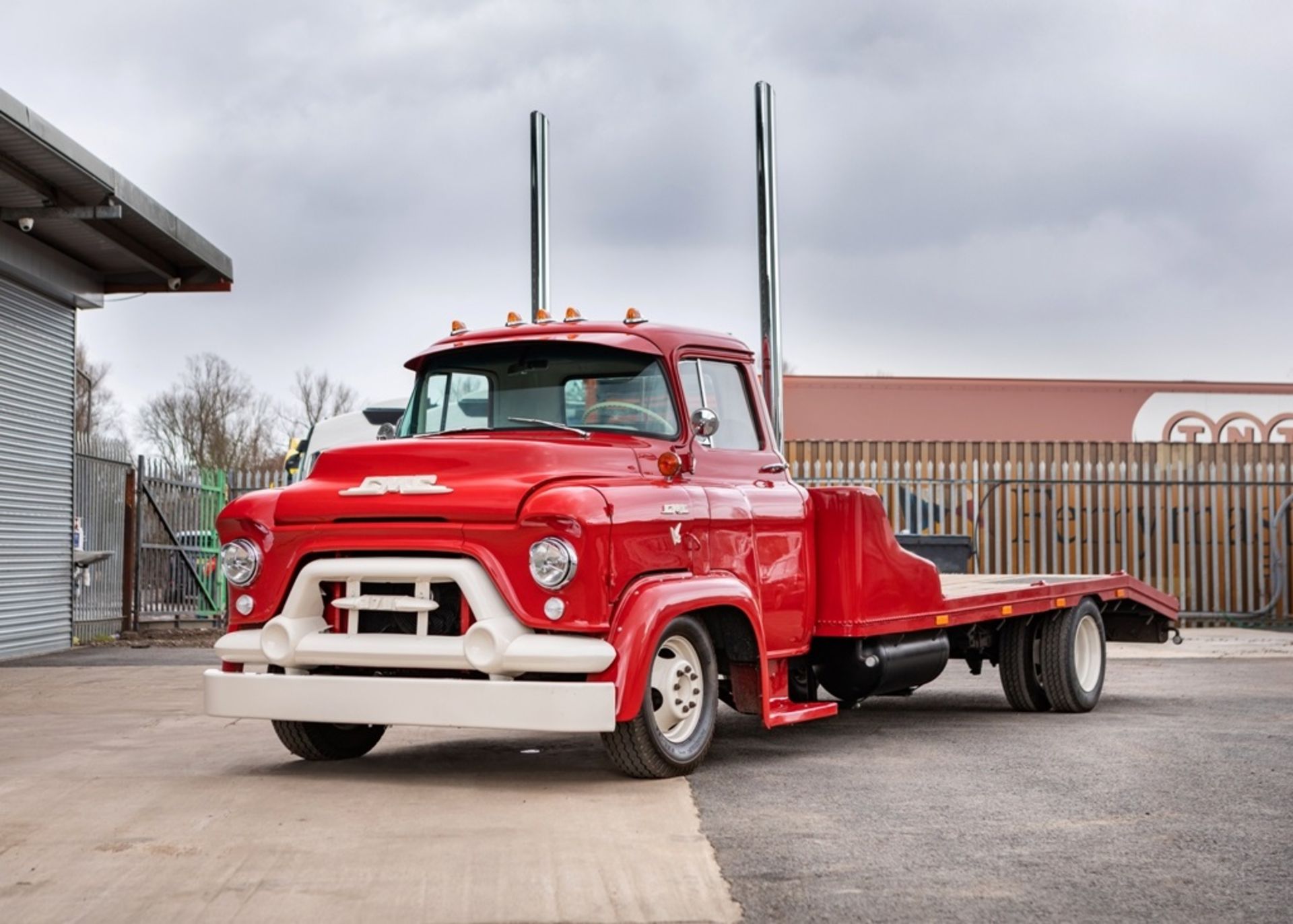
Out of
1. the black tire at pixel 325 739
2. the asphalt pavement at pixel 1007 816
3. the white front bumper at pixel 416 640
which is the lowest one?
the asphalt pavement at pixel 1007 816

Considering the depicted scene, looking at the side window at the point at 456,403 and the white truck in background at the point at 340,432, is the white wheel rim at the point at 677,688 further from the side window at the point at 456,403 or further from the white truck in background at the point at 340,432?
the white truck in background at the point at 340,432

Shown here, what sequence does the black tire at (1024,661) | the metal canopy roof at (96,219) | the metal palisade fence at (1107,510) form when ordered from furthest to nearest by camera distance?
the metal palisade fence at (1107,510)
the metal canopy roof at (96,219)
the black tire at (1024,661)

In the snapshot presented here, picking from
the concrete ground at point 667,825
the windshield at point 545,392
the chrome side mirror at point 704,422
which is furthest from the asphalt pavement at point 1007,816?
the windshield at point 545,392

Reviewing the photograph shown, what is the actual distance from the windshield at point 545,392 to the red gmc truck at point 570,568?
0.01 metres

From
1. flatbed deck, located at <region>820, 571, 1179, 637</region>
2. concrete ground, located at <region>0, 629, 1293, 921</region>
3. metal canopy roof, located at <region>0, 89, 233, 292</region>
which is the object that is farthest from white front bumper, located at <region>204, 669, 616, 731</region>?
metal canopy roof, located at <region>0, 89, 233, 292</region>

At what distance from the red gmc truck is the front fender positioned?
13mm

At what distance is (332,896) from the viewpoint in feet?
18.1

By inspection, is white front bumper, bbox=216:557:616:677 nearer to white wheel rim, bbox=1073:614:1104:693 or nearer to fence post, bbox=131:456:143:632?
white wheel rim, bbox=1073:614:1104:693

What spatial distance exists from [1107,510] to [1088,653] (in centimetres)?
1337

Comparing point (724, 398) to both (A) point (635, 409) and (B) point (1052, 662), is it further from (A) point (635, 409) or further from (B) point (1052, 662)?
(B) point (1052, 662)

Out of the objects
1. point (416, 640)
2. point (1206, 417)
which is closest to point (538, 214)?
point (416, 640)

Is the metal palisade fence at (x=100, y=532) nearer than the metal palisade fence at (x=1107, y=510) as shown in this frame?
Yes

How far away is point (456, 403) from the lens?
9203 millimetres

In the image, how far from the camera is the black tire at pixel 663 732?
25.5ft
